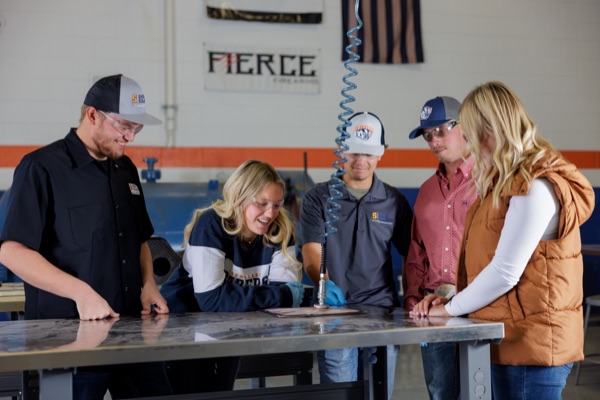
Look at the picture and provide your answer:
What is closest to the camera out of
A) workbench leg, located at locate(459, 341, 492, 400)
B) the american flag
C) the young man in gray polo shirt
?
workbench leg, located at locate(459, 341, 492, 400)

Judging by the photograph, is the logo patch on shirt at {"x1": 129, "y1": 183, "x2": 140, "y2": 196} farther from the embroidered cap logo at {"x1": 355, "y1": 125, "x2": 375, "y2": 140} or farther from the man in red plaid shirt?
the man in red plaid shirt

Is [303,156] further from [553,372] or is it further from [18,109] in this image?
[553,372]

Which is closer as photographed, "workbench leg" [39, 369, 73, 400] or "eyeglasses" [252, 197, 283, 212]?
"workbench leg" [39, 369, 73, 400]

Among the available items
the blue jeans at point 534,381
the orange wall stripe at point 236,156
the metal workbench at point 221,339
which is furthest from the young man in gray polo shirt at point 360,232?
the orange wall stripe at point 236,156

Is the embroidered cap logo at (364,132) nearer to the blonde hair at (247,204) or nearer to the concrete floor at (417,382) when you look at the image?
the blonde hair at (247,204)

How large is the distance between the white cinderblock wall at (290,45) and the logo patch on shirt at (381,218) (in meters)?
3.68

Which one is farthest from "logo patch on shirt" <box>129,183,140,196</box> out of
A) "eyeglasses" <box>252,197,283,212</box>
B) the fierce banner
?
the fierce banner

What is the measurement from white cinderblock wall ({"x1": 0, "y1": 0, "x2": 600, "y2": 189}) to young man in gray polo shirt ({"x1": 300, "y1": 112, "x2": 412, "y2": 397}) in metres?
3.58

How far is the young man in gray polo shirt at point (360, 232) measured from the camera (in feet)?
9.63

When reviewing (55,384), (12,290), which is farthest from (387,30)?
(55,384)

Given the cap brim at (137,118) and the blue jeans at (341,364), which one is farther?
the blue jeans at (341,364)

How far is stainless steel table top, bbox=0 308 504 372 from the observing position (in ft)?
5.64

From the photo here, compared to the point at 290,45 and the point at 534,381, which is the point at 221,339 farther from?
the point at 290,45

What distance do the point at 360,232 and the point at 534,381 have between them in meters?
1.15
